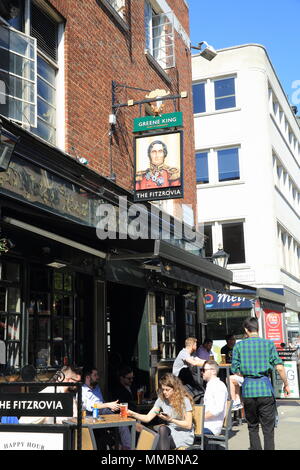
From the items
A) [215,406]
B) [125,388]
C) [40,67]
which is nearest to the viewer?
[215,406]

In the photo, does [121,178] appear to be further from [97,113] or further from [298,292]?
[298,292]

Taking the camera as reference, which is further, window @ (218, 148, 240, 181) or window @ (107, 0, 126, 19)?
window @ (218, 148, 240, 181)

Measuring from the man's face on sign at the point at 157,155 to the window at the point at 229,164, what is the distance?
1369cm

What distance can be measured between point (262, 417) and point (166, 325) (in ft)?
20.3

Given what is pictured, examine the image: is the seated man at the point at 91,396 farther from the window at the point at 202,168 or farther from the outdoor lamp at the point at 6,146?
the window at the point at 202,168

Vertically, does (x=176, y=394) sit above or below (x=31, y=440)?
above

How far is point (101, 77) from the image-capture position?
10.8 m

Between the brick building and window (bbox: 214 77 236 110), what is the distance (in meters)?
11.5

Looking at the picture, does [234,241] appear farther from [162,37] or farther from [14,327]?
[14,327]

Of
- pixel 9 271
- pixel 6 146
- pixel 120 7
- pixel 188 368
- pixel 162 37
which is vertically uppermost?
pixel 162 37

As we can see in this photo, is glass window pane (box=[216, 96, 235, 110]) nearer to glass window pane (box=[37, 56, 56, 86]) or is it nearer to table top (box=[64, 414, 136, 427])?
glass window pane (box=[37, 56, 56, 86])

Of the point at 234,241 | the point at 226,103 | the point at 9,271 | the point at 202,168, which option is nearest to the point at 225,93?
the point at 226,103

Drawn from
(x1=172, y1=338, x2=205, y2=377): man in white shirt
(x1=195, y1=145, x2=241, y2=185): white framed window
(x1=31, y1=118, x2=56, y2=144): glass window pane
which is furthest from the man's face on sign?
(x1=195, y1=145, x2=241, y2=185): white framed window

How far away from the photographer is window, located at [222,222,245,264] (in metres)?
23.2
